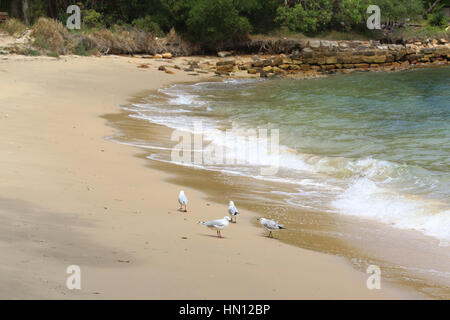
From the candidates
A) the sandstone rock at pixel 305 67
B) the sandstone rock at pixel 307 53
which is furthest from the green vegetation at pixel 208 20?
the sandstone rock at pixel 305 67

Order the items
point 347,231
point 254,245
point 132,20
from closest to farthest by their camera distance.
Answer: point 254,245 < point 347,231 < point 132,20

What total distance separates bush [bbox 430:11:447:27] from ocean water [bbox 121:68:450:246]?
65.3 ft

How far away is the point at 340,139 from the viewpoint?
12570 millimetres

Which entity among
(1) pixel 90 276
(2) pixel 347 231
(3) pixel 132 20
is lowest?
(2) pixel 347 231

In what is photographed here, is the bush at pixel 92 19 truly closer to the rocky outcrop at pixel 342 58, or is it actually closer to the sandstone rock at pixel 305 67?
the rocky outcrop at pixel 342 58

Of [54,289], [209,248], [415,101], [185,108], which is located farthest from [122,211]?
[415,101]

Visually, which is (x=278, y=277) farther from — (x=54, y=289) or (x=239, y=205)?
(x=239, y=205)

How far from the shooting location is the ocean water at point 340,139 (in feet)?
25.7

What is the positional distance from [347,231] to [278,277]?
2315mm

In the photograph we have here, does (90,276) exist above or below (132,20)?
below

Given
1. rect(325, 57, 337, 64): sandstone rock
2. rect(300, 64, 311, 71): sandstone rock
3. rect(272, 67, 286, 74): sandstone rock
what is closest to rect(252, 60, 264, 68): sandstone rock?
rect(272, 67, 286, 74): sandstone rock

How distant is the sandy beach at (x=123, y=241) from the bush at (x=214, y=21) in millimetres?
25567

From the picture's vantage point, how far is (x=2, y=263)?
12.7 feet
